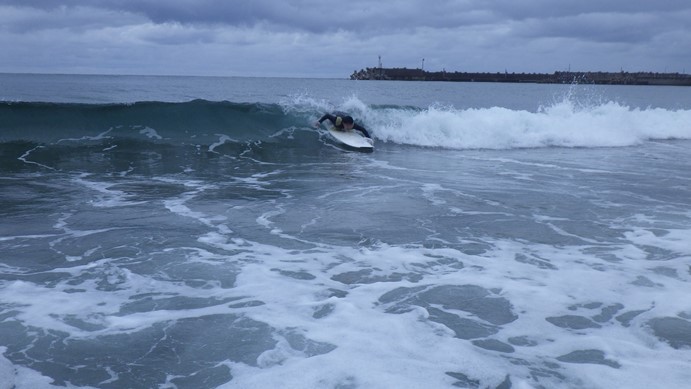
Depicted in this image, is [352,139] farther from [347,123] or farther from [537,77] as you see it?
[537,77]

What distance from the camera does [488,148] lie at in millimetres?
21641

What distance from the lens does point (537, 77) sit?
13425 centimetres

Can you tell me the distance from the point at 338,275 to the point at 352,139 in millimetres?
12696

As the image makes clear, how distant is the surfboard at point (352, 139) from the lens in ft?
61.1

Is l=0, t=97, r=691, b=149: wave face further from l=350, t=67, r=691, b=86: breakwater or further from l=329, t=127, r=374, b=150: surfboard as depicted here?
l=350, t=67, r=691, b=86: breakwater

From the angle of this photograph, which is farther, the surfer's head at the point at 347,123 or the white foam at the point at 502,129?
the white foam at the point at 502,129

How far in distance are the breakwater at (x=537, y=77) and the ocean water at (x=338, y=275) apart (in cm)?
11225

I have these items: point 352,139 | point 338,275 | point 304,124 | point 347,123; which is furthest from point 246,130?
point 338,275

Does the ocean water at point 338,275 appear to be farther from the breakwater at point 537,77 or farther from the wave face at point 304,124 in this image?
the breakwater at point 537,77

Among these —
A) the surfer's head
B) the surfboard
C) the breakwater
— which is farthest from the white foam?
the breakwater

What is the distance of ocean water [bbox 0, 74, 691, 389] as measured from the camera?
180 inches

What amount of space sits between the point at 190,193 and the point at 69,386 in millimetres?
7407

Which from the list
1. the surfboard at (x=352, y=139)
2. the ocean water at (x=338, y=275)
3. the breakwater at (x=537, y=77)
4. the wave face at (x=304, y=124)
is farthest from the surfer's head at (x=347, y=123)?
the breakwater at (x=537, y=77)

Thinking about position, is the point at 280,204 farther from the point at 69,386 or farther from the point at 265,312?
the point at 69,386
